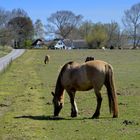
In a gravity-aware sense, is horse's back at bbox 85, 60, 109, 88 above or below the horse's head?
above

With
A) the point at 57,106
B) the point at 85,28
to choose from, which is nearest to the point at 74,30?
the point at 85,28

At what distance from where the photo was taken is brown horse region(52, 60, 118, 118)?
45.7 feet

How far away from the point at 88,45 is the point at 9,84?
15156cm

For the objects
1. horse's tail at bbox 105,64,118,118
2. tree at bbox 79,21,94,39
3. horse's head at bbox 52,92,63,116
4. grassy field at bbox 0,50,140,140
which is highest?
tree at bbox 79,21,94,39

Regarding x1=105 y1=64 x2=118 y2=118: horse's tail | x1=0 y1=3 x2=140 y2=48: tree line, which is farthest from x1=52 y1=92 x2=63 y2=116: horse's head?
x1=0 y1=3 x2=140 y2=48: tree line

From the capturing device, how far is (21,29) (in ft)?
541

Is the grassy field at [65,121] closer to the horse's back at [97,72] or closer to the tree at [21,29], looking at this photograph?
the horse's back at [97,72]

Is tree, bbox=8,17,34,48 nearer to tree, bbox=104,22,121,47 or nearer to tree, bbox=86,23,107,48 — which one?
tree, bbox=86,23,107,48

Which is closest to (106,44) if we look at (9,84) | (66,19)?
(66,19)

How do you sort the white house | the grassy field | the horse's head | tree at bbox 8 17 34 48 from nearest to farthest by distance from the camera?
1. the grassy field
2. the horse's head
3. tree at bbox 8 17 34 48
4. the white house

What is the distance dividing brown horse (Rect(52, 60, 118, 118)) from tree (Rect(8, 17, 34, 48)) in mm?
145429

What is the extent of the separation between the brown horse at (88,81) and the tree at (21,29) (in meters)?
145

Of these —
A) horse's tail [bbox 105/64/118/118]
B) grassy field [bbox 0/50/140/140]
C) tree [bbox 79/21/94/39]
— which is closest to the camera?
grassy field [bbox 0/50/140/140]

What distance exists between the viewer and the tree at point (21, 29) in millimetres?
162000
